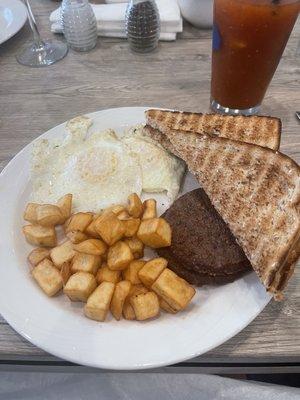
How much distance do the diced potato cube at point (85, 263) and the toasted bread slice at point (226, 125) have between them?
1.81ft

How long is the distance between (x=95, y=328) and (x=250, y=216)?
0.50m

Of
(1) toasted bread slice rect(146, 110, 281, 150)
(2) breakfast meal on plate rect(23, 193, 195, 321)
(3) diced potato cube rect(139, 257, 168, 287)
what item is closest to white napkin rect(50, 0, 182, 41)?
(1) toasted bread slice rect(146, 110, 281, 150)

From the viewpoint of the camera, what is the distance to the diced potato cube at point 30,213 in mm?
1094

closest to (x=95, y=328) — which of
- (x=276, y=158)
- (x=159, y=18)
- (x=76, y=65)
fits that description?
(x=276, y=158)

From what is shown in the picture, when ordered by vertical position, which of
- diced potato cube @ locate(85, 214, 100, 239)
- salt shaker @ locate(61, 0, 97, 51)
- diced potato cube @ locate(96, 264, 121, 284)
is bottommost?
diced potato cube @ locate(96, 264, 121, 284)

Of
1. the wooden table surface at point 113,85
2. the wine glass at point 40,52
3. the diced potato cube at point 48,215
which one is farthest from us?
the wine glass at point 40,52

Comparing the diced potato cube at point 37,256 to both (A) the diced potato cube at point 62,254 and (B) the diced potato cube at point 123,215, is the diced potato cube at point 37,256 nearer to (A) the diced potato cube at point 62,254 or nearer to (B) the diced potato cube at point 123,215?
(A) the diced potato cube at point 62,254

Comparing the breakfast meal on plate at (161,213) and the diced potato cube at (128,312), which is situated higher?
the breakfast meal on plate at (161,213)

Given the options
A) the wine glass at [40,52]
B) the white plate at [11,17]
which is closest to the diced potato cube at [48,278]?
the wine glass at [40,52]

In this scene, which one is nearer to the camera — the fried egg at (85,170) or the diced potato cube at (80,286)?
the diced potato cube at (80,286)

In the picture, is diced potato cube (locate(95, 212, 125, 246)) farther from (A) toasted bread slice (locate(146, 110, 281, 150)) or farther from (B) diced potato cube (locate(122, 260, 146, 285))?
(A) toasted bread slice (locate(146, 110, 281, 150))

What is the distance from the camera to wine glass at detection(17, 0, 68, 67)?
1.86 metres

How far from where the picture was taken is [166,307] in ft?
3.05

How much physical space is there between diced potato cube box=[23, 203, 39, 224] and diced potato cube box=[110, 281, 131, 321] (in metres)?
0.35
